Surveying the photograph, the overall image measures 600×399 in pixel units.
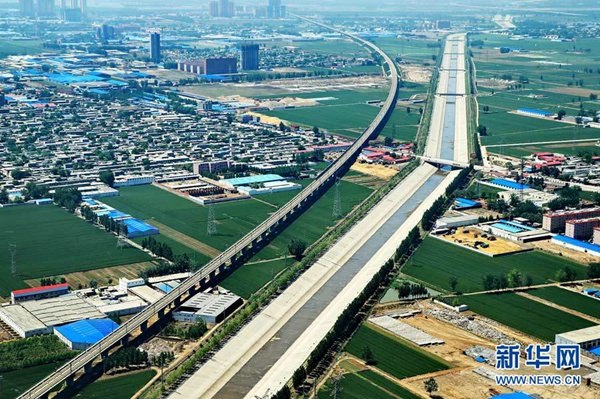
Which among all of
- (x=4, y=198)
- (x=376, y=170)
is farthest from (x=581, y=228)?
(x=4, y=198)

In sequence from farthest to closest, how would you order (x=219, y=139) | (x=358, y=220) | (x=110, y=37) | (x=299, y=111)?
(x=110, y=37), (x=299, y=111), (x=219, y=139), (x=358, y=220)

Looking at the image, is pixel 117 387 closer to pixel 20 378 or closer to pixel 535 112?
pixel 20 378

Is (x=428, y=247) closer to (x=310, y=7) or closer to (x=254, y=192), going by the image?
(x=254, y=192)

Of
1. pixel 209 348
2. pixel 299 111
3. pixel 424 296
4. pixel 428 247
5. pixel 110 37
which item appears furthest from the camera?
pixel 110 37

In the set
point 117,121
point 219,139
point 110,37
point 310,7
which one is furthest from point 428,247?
point 310,7

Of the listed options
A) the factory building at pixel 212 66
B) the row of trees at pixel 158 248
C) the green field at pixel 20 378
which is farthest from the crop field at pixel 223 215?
the factory building at pixel 212 66

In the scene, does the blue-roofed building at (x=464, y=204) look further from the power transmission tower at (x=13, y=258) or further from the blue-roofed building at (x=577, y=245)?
the power transmission tower at (x=13, y=258)
